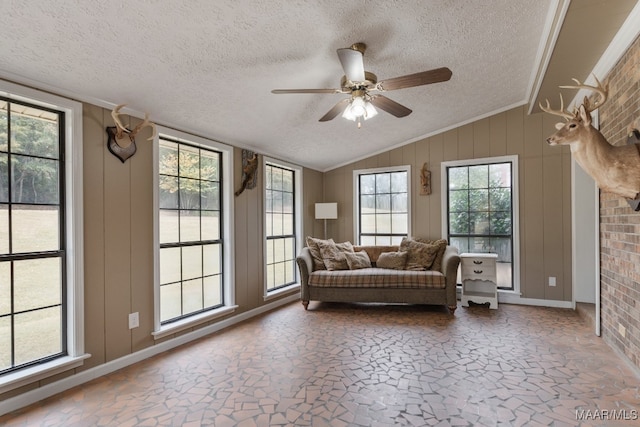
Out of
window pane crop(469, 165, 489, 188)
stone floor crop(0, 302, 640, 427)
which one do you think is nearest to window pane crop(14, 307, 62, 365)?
stone floor crop(0, 302, 640, 427)

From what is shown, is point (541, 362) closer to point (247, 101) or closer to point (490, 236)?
point (490, 236)

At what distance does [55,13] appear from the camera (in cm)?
188

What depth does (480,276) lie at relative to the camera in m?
4.62


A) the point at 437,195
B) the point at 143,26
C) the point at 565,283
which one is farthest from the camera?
the point at 437,195

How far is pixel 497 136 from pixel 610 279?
2.48m

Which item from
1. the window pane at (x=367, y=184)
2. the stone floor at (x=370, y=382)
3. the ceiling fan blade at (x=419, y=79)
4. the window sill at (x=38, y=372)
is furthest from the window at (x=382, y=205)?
the window sill at (x=38, y=372)

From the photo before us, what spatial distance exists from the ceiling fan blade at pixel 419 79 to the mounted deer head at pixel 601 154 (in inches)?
33.5

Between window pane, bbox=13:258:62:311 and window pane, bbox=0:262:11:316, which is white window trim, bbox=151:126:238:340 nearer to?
window pane, bbox=13:258:62:311

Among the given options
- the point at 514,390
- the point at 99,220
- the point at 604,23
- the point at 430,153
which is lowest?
the point at 514,390

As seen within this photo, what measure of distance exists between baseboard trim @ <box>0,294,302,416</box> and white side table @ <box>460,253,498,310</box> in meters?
2.94

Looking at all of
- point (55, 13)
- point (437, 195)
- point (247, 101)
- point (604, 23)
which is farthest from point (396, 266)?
point (55, 13)

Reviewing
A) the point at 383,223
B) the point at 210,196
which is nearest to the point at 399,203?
the point at 383,223

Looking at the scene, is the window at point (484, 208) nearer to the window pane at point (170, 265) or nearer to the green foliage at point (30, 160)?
the window pane at point (170, 265)

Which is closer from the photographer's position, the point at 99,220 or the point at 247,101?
the point at 99,220
